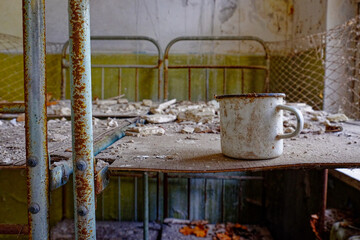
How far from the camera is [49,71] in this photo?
3383mm

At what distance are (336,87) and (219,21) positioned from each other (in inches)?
60.1

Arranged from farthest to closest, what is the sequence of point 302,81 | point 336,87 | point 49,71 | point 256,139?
point 49,71 → point 302,81 → point 336,87 → point 256,139

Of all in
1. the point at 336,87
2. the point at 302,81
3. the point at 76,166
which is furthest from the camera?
the point at 302,81

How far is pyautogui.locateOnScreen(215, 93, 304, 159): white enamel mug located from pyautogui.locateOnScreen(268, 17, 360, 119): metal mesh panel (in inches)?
74.0

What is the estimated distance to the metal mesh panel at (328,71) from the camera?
2.55m

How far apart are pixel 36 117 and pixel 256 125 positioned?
1.72 feet

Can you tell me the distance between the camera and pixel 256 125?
0.76 metres

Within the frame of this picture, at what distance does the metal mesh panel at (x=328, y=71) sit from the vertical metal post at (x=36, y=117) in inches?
90.8

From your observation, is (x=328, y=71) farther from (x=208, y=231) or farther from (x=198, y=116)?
(x=208, y=231)

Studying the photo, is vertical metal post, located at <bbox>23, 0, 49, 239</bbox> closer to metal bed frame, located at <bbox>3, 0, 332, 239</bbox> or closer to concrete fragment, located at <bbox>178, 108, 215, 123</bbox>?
metal bed frame, located at <bbox>3, 0, 332, 239</bbox>

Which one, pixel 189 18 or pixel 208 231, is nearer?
pixel 208 231

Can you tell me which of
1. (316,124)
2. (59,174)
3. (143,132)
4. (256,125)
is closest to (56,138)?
(143,132)

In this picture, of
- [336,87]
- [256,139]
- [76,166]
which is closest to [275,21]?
[336,87]

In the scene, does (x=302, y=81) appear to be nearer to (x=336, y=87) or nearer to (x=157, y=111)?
(x=336, y=87)
